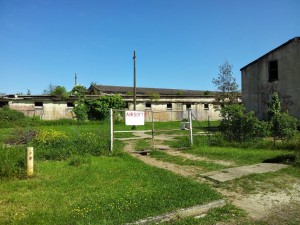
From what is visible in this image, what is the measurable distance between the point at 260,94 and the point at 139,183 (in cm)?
2080

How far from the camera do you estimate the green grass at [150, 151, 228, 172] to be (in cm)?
966

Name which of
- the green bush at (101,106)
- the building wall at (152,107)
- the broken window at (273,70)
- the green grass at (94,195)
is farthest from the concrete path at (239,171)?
the green bush at (101,106)

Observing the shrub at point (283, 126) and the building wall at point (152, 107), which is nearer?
the shrub at point (283, 126)

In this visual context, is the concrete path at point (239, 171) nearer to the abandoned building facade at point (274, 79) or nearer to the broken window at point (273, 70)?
the abandoned building facade at point (274, 79)

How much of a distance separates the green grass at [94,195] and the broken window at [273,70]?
18.8 meters

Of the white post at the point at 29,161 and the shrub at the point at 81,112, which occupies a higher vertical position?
the shrub at the point at 81,112

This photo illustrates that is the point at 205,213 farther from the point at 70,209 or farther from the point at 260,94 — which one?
the point at 260,94

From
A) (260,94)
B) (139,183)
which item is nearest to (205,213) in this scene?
(139,183)

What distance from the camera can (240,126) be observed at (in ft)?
46.5

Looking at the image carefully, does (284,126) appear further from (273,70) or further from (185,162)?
(273,70)

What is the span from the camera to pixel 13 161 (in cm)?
834

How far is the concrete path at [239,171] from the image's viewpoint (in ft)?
26.9

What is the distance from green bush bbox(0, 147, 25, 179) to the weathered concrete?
4.50m

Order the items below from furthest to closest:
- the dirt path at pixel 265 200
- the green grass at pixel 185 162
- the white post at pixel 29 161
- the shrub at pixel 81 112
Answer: the shrub at pixel 81 112, the green grass at pixel 185 162, the white post at pixel 29 161, the dirt path at pixel 265 200
